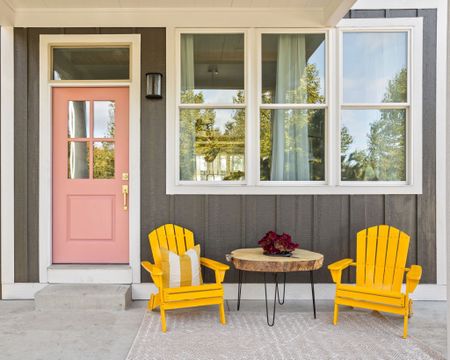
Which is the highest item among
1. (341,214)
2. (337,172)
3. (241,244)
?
(337,172)

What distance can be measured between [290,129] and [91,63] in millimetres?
2138

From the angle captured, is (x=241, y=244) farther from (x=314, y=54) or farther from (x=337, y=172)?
(x=314, y=54)

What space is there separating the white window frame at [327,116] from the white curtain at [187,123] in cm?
6

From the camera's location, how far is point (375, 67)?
3.89 m

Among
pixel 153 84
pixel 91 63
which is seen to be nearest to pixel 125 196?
pixel 153 84

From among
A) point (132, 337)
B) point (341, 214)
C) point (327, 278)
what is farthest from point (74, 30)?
point (327, 278)

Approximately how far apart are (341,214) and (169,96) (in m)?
2.10

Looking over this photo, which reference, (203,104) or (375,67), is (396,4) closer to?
(375,67)

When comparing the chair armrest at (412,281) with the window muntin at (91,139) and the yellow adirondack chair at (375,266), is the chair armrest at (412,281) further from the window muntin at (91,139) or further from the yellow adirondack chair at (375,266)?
the window muntin at (91,139)

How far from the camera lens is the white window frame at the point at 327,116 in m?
3.81

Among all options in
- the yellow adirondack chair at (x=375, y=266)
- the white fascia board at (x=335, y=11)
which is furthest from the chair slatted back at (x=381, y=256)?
the white fascia board at (x=335, y=11)

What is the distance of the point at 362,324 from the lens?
10.5ft

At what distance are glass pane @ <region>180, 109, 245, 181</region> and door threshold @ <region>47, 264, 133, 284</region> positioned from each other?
45.2 inches

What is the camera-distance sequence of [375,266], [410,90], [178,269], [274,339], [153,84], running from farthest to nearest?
[410,90]
[153,84]
[375,266]
[178,269]
[274,339]
